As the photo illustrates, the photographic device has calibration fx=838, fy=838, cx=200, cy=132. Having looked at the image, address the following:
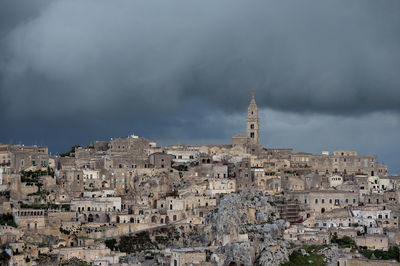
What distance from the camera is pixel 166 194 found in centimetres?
9506

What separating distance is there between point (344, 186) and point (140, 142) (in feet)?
85.3

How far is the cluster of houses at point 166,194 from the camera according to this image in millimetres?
80062

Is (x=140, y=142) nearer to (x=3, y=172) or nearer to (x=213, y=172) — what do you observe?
(x=213, y=172)

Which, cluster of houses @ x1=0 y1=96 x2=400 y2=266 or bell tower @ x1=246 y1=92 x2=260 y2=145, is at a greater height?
bell tower @ x1=246 y1=92 x2=260 y2=145

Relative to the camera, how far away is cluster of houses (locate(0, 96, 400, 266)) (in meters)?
80.1

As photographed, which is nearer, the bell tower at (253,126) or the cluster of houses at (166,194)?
the cluster of houses at (166,194)

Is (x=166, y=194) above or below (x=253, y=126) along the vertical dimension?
below

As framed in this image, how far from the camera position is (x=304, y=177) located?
105 metres

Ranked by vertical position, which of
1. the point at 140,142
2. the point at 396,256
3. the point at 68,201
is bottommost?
the point at 396,256

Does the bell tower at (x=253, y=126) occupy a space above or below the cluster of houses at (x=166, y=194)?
above

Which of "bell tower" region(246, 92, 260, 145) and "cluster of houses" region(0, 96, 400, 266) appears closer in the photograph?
"cluster of houses" region(0, 96, 400, 266)

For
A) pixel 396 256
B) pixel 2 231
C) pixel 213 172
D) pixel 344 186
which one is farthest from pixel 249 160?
pixel 2 231

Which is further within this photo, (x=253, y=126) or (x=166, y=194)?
(x=253, y=126)

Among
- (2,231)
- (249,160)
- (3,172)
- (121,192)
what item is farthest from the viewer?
(249,160)
